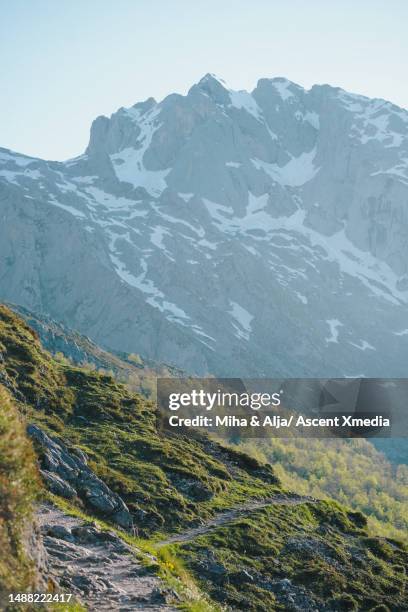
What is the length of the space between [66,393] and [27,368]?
4274 mm

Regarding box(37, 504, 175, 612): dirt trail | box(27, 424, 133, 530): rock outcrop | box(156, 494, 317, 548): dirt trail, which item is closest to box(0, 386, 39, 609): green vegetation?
box(37, 504, 175, 612): dirt trail

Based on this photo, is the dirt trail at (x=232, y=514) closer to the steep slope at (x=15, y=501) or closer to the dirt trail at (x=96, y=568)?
the dirt trail at (x=96, y=568)

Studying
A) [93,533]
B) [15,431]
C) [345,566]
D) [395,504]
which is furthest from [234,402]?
[15,431]

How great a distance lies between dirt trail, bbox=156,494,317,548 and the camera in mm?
40500

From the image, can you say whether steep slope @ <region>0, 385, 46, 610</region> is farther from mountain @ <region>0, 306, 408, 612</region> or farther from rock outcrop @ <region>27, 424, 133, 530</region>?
rock outcrop @ <region>27, 424, 133, 530</region>

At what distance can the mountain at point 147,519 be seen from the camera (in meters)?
21.9

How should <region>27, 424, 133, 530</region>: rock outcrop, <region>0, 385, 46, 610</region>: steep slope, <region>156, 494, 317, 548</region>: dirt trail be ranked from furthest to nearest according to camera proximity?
<region>156, 494, 317, 548</region>: dirt trail, <region>27, 424, 133, 530</region>: rock outcrop, <region>0, 385, 46, 610</region>: steep slope

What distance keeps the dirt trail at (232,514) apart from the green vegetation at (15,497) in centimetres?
2170

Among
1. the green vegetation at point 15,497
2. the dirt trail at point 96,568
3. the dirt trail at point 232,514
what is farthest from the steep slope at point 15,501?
the dirt trail at point 232,514

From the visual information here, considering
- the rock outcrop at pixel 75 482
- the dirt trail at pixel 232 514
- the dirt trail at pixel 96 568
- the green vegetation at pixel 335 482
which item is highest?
the rock outcrop at pixel 75 482

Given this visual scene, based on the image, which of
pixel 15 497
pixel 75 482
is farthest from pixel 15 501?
pixel 75 482

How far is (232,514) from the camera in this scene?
48.2 metres

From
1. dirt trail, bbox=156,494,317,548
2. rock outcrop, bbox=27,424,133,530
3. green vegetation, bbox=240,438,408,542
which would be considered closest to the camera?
rock outcrop, bbox=27,424,133,530

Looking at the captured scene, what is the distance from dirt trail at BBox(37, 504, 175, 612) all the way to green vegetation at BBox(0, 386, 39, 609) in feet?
13.7
